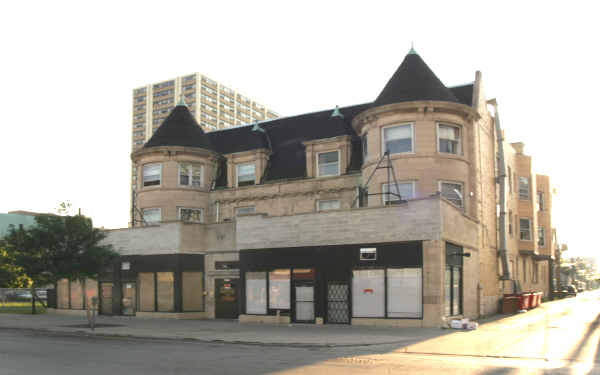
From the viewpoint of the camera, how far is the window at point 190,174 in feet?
122

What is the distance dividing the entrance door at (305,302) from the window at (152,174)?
13.9 metres

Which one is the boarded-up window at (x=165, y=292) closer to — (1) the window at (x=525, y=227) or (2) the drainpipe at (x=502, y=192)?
(2) the drainpipe at (x=502, y=192)

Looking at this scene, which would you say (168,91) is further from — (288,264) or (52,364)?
(52,364)

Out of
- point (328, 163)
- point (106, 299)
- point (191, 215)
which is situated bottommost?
point (106, 299)

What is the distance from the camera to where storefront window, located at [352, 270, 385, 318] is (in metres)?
25.2

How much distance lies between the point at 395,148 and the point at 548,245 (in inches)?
1082

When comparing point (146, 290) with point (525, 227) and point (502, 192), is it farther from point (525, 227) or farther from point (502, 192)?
point (525, 227)

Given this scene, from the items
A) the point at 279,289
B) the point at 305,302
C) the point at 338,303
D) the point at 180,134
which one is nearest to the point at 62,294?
the point at 180,134

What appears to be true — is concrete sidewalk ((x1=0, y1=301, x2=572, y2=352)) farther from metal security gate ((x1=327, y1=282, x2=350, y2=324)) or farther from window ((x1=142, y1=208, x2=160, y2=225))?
window ((x1=142, y1=208, x2=160, y2=225))

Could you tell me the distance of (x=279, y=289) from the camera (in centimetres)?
2812

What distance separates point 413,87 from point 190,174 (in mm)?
15332

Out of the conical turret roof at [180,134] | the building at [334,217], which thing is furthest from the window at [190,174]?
the conical turret roof at [180,134]

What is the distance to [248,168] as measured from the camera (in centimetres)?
3722

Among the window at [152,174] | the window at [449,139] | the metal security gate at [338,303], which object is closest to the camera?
the metal security gate at [338,303]
